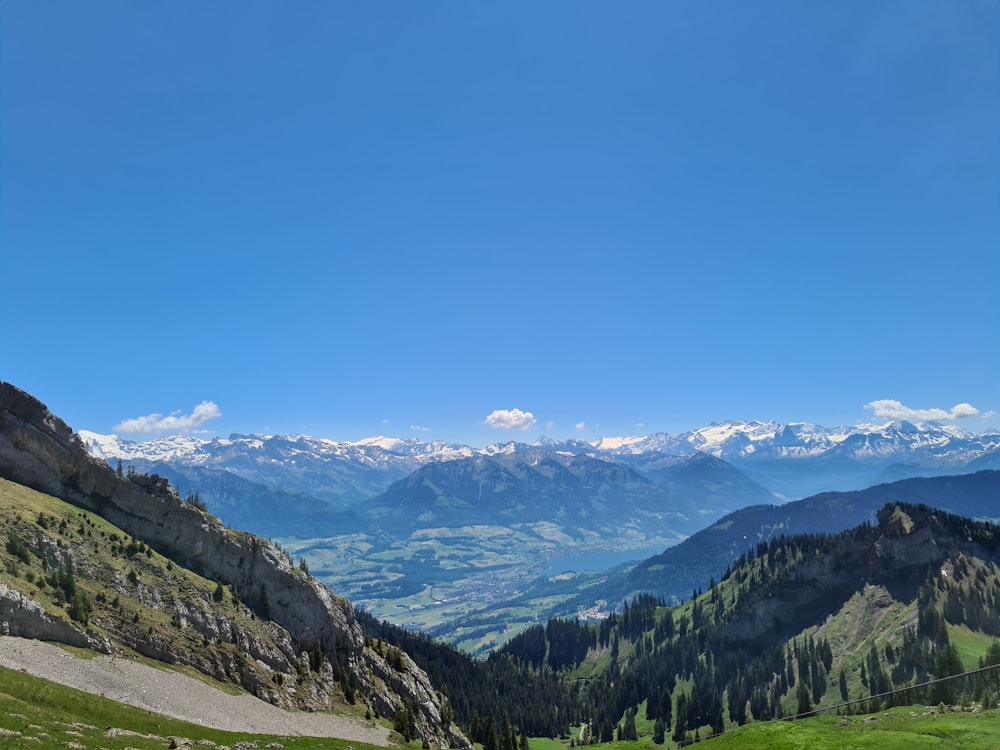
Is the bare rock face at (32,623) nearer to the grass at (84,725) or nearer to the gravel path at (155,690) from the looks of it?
the gravel path at (155,690)

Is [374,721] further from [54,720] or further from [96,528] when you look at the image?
[54,720]

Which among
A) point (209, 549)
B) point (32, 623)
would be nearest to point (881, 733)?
point (32, 623)

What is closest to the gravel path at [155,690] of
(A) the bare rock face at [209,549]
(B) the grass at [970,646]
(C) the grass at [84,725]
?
(C) the grass at [84,725]

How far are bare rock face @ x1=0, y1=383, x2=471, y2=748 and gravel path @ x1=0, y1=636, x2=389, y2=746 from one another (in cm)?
1129

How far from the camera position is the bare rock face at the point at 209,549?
95.2 m

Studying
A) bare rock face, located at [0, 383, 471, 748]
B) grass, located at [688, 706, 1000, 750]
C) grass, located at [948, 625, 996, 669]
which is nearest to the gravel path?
bare rock face, located at [0, 383, 471, 748]

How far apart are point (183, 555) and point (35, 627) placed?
141 feet

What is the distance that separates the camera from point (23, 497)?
84.4 meters

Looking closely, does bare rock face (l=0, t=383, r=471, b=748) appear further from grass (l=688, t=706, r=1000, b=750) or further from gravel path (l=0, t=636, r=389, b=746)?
grass (l=688, t=706, r=1000, b=750)

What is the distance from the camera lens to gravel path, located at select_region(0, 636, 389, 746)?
183 ft

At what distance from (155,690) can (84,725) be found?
870 inches

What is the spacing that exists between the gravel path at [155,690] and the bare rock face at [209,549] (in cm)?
1129

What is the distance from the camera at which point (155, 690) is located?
63.3 m

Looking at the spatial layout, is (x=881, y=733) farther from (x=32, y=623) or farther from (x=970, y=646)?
(x=970, y=646)
